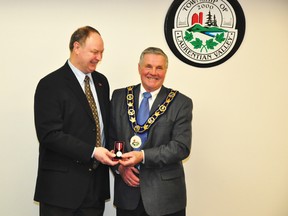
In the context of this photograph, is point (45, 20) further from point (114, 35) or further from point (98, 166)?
point (98, 166)

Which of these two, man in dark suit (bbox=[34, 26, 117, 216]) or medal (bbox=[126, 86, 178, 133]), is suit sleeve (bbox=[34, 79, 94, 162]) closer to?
man in dark suit (bbox=[34, 26, 117, 216])

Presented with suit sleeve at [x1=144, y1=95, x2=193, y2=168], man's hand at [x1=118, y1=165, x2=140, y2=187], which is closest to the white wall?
suit sleeve at [x1=144, y1=95, x2=193, y2=168]

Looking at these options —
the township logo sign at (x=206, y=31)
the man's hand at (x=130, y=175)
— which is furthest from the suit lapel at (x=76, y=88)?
the township logo sign at (x=206, y=31)

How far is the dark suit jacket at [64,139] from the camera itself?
2.22 meters

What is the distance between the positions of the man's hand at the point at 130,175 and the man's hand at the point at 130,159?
0.35ft

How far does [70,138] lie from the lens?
A: 7.27 feet

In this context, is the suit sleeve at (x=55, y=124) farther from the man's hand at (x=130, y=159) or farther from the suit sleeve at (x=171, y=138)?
the suit sleeve at (x=171, y=138)

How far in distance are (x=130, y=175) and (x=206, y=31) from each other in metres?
1.42
